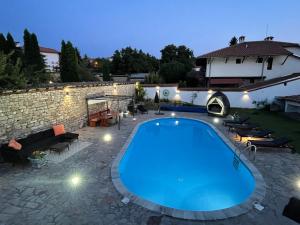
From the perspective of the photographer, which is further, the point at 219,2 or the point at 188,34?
the point at 188,34

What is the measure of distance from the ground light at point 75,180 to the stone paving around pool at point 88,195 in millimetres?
91

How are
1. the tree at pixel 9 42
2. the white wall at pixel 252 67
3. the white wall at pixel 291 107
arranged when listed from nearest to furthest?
1. the white wall at pixel 291 107
2. the tree at pixel 9 42
3. the white wall at pixel 252 67

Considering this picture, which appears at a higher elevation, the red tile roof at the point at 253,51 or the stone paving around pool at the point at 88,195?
the red tile roof at the point at 253,51

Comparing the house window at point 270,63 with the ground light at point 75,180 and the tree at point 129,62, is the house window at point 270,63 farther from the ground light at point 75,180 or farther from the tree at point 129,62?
the tree at point 129,62

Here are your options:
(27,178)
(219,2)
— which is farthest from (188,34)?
(27,178)

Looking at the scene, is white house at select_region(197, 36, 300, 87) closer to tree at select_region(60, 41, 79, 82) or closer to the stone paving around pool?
tree at select_region(60, 41, 79, 82)

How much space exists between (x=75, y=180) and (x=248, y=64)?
29077 mm

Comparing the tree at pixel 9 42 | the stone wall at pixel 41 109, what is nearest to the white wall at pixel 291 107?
the stone wall at pixel 41 109

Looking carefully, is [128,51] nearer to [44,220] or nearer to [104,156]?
[104,156]

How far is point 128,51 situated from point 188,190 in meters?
51.0

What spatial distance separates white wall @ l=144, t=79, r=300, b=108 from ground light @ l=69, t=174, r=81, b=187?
20.5m

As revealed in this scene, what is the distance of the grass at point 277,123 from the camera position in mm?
14219

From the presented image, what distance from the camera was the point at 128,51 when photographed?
55.0m

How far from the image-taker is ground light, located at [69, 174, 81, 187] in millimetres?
7742
